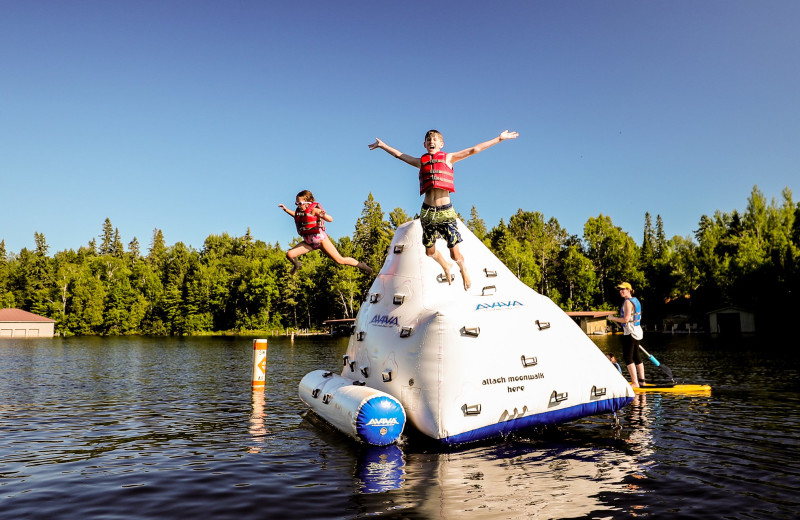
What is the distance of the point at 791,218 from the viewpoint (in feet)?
275

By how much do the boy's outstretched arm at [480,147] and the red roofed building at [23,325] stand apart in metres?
106

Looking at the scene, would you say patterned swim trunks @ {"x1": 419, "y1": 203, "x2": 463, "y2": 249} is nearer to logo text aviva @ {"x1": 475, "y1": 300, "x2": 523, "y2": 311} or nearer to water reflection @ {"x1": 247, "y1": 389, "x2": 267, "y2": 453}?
logo text aviva @ {"x1": 475, "y1": 300, "x2": 523, "y2": 311}

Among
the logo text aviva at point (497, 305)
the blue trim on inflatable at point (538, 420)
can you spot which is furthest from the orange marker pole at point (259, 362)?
the blue trim on inflatable at point (538, 420)

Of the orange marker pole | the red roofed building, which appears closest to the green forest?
the red roofed building

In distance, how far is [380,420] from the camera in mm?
9742

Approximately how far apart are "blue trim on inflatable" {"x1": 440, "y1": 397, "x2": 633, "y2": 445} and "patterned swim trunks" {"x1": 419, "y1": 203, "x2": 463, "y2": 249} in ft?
10.9

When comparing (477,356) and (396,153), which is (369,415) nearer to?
(477,356)

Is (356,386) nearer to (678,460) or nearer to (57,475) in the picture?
(57,475)

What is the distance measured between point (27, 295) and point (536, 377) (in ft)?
425

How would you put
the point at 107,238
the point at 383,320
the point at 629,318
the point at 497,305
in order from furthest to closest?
1. the point at 107,238
2. the point at 629,318
3. the point at 383,320
4. the point at 497,305

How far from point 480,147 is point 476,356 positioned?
139 inches

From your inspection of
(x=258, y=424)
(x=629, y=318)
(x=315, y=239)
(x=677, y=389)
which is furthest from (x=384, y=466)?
(x=677, y=389)

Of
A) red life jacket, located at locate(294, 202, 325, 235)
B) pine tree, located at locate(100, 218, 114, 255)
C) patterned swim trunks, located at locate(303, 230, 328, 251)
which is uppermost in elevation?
pine tree, located at locate(100, 218, 114, 255)

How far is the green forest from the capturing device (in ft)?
275
